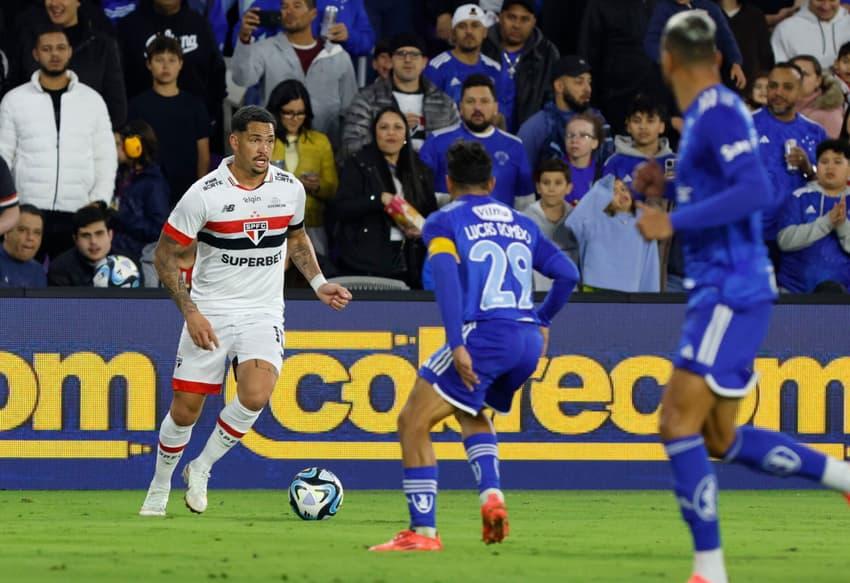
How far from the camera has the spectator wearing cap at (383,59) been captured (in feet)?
48.3

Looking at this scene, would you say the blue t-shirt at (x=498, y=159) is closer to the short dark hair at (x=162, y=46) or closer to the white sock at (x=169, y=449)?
the short dark hair at (x=162, y=46)

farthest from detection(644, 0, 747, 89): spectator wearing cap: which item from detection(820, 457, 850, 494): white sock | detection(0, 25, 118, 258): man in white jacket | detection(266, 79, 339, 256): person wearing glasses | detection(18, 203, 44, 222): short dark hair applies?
detection(820, 457, 850, 494): white sock

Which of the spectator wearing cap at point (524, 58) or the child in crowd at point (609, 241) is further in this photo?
the spectator wearing cap at point (524, 58)

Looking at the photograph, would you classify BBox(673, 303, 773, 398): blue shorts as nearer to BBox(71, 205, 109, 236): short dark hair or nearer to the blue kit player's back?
the blue kit player's back

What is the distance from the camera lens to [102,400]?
481 inches

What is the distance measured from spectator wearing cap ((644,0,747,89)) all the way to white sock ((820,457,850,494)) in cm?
907

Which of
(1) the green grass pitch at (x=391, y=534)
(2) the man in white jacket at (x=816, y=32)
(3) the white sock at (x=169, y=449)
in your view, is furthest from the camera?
(2) the man in white jacket at (x=816, y=32)

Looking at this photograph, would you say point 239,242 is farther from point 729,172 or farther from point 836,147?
point 836,147

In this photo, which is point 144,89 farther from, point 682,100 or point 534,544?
point 682,100

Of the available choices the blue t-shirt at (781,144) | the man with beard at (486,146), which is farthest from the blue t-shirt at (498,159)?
the blue t-shirt at (781,144)

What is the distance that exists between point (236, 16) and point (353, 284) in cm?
423

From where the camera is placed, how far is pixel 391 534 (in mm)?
9094

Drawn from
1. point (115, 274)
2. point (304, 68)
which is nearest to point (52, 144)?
point (115, 274)

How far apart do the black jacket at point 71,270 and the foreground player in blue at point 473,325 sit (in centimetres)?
520
